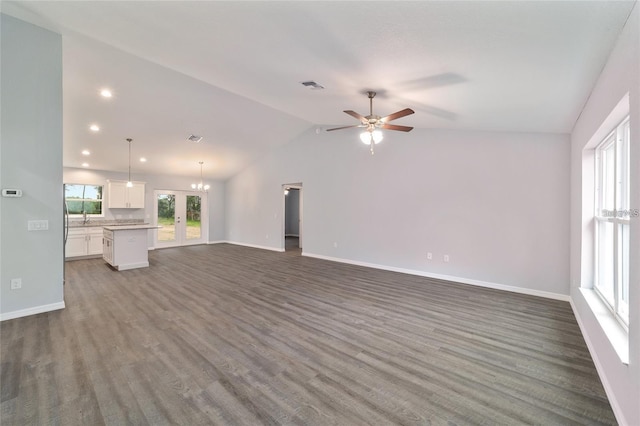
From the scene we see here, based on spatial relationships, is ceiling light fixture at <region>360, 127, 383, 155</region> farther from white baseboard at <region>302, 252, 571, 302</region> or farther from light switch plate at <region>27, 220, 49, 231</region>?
light switch plate at <region>27, 220, 49, 231</region>

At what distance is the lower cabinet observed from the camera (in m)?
7.18

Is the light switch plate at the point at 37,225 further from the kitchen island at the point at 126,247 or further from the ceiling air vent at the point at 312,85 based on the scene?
the ceiling air vent at the point at 312,85

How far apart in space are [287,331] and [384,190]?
4034 mm

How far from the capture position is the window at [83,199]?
7707 millimetres

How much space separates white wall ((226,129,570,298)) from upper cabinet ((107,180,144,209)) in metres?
4.81

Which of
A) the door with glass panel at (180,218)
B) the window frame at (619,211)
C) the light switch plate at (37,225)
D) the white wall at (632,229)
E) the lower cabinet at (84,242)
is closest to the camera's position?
the white wall at (632,229)

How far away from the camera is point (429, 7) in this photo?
5.79 ft

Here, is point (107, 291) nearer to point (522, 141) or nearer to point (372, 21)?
point (372, 21)

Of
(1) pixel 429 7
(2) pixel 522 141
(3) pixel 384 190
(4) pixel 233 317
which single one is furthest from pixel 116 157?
(2) pixel 522 141

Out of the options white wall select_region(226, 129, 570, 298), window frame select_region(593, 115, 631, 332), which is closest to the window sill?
window frame select_region(593, 115, 631, 332)

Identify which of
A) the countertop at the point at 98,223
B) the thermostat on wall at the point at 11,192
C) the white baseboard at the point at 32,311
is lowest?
the white baseboard at the point at 32,311

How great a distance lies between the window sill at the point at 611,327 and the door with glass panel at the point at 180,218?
10.3 m

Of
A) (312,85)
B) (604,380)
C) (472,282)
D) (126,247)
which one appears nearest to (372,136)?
(312,85)

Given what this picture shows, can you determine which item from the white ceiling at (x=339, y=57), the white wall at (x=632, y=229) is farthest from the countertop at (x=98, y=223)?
the white wall at (x=632, y=229)
